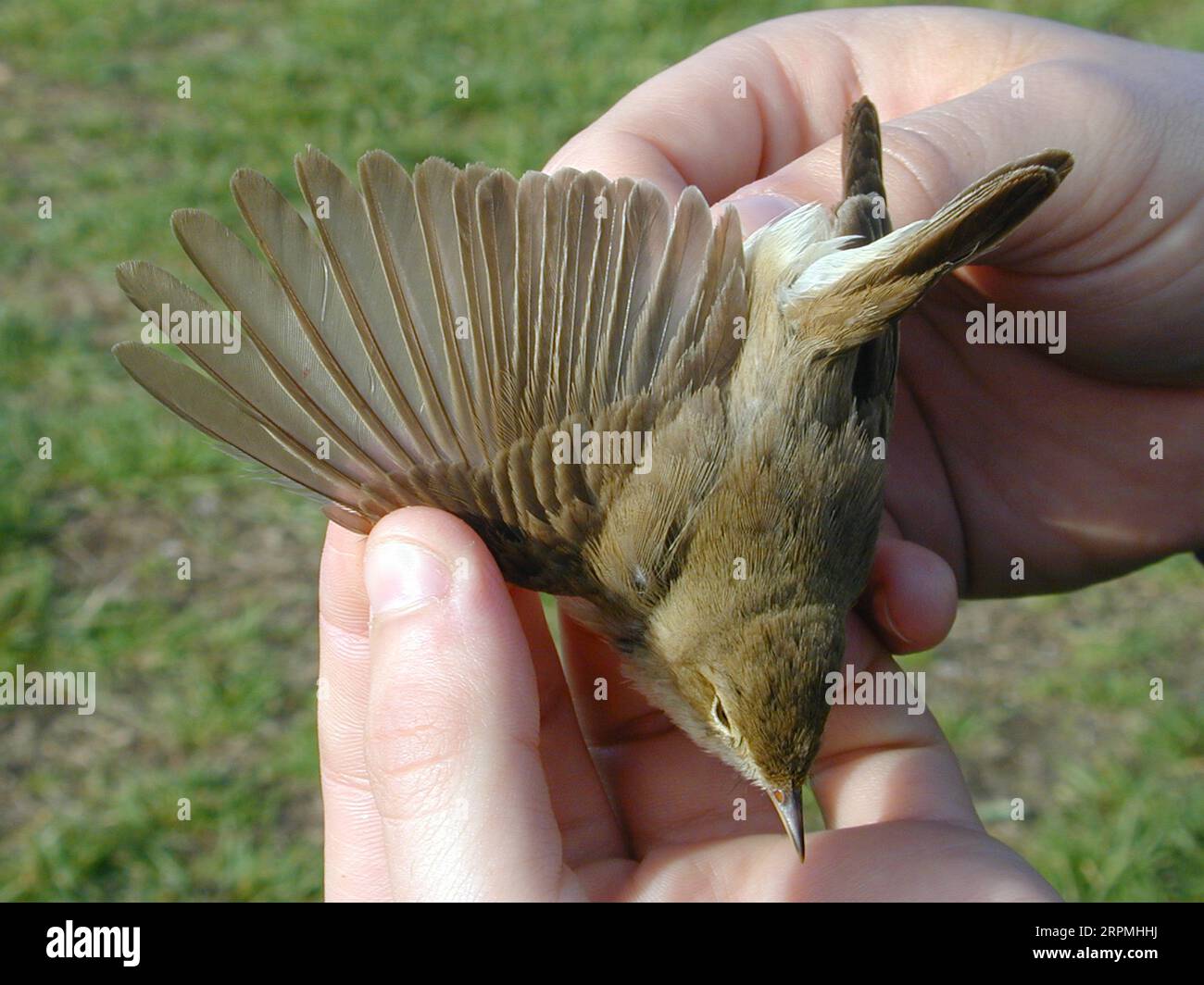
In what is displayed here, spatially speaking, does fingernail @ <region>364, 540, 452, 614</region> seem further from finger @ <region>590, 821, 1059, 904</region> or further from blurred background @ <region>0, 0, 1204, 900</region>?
finger @ <region>590, 821, 1059, 904</region>

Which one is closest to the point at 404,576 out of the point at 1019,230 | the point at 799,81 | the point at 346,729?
the point at 346,729

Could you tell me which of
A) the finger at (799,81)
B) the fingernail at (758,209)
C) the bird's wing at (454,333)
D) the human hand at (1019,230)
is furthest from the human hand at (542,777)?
the finger at (799,81)

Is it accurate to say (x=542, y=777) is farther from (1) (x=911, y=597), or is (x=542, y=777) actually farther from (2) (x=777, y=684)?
(1) (x=911, y=597)

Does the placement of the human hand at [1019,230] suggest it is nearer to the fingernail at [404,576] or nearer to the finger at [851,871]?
the fingernail at [404,576]

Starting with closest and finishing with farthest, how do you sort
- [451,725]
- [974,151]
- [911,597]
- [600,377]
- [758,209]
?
[451,725], [600,377], [758,209], [974,151], [911,597]

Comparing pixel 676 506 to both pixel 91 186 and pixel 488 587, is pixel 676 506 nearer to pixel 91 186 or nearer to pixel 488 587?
pixel 488 587

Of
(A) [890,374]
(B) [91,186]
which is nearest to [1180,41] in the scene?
(A) [890,374]

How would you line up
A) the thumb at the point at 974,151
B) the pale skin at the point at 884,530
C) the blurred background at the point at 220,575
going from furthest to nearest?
1. the blurred background at the point at 220,575
2. the thumb at the point at 974,151
3. the pale skin at the point at 884,530

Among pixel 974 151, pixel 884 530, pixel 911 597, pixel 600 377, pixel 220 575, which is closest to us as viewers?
pixel 600 377
